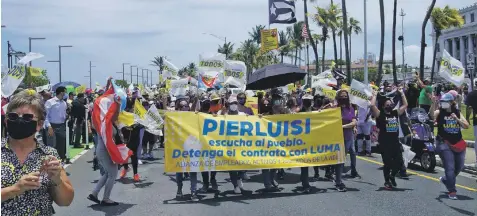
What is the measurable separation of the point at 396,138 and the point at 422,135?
2.18 m

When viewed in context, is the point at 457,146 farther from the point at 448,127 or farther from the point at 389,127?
the point at 389,127

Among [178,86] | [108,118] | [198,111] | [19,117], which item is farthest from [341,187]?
[178,86]

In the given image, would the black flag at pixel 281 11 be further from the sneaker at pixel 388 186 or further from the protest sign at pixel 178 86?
the sneaker at pixel 388 186

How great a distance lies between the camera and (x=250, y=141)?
889 centimetres

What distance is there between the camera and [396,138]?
9.23 m

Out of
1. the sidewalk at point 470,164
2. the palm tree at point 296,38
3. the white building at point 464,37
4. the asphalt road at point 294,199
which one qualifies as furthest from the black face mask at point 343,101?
the white building at point 464,37

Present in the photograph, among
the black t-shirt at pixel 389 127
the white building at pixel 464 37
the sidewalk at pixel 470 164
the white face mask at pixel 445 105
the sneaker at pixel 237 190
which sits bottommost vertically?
the sneaker at pixel 237 190

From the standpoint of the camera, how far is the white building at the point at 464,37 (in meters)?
97.8

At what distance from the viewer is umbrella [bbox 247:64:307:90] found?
39.1 feet

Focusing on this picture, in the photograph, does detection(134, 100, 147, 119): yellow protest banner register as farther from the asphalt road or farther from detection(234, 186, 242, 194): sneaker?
detection(234, 186, 242, 194): sneaker

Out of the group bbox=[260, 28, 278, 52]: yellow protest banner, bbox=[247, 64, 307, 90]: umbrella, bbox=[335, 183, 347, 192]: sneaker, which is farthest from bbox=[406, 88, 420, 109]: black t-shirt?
bbox=[260, 28, 278, 52]: yellow protest banner

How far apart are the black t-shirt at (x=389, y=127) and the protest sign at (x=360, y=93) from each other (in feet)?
1.91

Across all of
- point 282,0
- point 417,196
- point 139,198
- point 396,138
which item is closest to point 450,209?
point 417,196

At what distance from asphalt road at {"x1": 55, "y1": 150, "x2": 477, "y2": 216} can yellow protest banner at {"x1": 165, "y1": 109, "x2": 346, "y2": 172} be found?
0.59 meters
